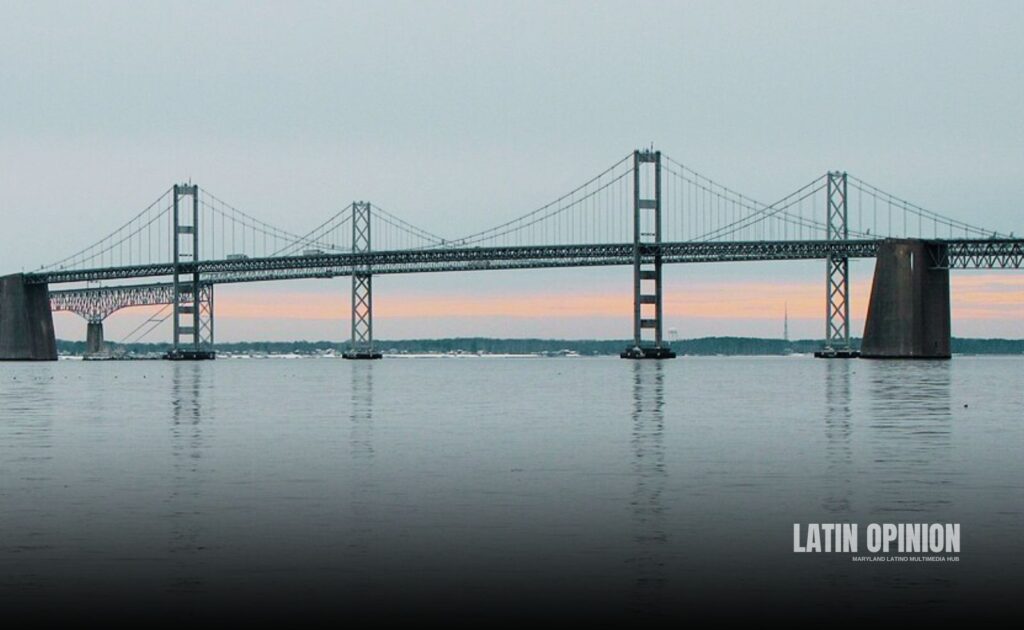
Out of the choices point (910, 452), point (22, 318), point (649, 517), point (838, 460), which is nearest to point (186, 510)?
point (649, 517)

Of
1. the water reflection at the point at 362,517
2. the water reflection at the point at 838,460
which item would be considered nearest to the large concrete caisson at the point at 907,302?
the water reflection at the point at 838,460

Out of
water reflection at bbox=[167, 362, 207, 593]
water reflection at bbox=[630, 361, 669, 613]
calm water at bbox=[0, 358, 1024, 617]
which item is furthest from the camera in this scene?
water reflection at bbox=[167, 362, 207, 593]

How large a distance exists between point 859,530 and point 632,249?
3858 inches

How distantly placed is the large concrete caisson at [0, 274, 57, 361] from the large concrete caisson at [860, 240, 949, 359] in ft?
228

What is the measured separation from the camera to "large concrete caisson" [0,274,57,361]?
431 feet

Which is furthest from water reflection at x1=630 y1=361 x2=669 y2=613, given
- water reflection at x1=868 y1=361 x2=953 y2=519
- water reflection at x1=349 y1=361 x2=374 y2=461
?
water reflection at x1=349 y1=361 x2=374 y2=461

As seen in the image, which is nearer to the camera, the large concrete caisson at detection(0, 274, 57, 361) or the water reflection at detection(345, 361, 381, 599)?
the water reflection at detection(345, 361, 381, 599)

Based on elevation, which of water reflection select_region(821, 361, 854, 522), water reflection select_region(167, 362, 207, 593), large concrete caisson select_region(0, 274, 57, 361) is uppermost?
large concrete caisson select_region(0, 274, 57, 361)

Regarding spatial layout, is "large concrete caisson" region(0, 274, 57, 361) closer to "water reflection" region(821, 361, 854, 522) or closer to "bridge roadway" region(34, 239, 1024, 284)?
"bridge roadway" region(34, 239, 1024, 284)

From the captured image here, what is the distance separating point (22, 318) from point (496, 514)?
12416 cm

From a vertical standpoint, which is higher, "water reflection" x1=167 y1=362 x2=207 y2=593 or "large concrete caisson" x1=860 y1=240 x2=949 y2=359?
"large concrete caisson" x1=860 y1=240 x2=949 y2=359

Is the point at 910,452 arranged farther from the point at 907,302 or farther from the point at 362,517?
the point at 907,302

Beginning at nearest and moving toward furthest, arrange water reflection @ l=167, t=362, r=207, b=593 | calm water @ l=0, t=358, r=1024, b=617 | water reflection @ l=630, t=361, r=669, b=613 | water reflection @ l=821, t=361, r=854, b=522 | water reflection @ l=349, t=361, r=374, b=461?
1. calm water @ l=0, t=358, r=1024, b=617
2. water reflection @ l=630, t=361, r=669, b=613
3. water reflection @ l=167, t=362, r=207, b=593
4. water reflection @ l=821, t=361, r=854, b=522
5. water reflection @ l=349, t=361, r=374, b=461

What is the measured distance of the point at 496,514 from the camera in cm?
1479
